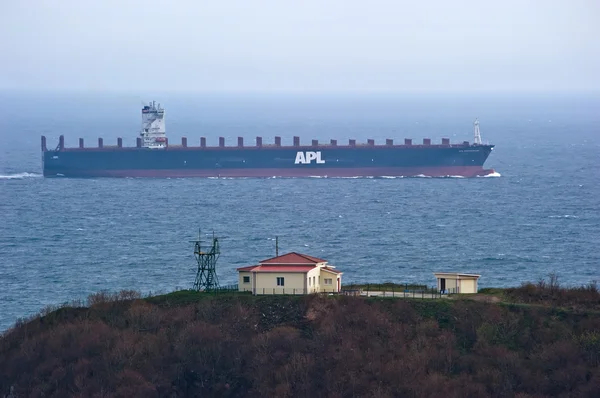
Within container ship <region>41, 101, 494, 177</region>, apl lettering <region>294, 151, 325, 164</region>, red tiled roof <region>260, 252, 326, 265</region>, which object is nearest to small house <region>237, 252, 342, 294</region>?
red tiled roof <region>260, 252, 326, 265</region>

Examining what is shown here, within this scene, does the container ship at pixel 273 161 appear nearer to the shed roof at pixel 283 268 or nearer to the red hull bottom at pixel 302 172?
the red hull bottom at pixel 302 172

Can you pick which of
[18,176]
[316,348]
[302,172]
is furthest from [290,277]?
[18,176]

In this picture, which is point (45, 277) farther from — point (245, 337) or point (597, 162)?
point (597, 162)

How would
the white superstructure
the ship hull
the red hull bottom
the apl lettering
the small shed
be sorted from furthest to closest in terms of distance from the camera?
1. the white superstructure
2. the apl lettering
3. the red hull bottom
4. the ship hull
5. the small shed

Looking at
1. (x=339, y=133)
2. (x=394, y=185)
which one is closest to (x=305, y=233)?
(x=394, y=185)

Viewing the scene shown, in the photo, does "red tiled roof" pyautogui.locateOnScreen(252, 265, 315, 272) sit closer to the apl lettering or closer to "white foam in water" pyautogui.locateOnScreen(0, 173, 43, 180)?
the apl lettering

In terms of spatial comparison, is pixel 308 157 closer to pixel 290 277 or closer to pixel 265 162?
pixel 265 162
